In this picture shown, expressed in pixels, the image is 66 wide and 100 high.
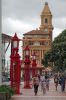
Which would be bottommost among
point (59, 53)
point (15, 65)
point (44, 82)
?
point (44, 82)

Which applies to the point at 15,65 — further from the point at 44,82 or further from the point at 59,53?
the point at 59,53

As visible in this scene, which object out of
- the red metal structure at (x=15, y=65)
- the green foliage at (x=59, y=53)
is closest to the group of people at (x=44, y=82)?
the red metal structure at (x=15, y=65)

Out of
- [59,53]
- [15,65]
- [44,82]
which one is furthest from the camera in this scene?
[59,53]

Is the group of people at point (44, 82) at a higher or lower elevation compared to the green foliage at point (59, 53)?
lower

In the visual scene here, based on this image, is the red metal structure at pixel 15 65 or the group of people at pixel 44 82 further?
the red metal structure at pixel 15 65

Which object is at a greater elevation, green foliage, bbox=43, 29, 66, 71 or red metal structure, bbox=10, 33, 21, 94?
green foliage, bbox=43, 29, 66, 71

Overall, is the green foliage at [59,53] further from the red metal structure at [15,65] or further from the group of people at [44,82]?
the red metal structure at [15,65]

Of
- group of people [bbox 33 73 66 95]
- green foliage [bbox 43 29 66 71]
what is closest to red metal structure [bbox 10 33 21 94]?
group of people [bbox 33 73 66 95]

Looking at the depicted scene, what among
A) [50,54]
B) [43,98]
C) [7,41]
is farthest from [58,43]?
[43,98]

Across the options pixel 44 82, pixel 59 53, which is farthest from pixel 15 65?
pixel 59 53

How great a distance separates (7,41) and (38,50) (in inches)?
5968

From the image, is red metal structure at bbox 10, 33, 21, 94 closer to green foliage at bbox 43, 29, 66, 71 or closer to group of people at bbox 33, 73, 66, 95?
group of people at bbox 33, 73, 66, 95

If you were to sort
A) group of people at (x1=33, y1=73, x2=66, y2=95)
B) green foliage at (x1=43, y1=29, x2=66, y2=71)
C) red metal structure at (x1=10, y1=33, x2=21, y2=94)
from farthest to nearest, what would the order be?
green foliage at (x1=43, y1=29, x2=66, y2=71)
red metal structure at (x1=10, y1=33, x2=21, y2=94)
group of people at (x1=33, y1=73, x2=66, y2=95)

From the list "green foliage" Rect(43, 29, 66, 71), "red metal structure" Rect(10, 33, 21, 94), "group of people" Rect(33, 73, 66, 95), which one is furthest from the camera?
"green foliage" Rect(43, 29, 66, 71)
